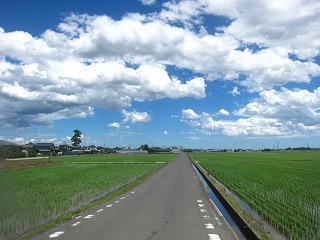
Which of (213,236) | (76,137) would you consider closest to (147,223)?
(213,236)

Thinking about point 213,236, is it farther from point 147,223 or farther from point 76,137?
point 76,137

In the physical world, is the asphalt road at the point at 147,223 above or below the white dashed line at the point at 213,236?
above

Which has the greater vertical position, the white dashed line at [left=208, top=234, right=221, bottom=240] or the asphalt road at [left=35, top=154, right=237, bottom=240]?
the asphalt road at [left=35, top=154, right=237, bottom=240]

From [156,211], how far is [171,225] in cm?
268

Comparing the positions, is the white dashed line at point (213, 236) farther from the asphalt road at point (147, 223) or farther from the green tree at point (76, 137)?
the green tree at point (76, 137)

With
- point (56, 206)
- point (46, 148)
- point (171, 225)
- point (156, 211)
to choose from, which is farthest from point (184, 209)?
point (46, 148)

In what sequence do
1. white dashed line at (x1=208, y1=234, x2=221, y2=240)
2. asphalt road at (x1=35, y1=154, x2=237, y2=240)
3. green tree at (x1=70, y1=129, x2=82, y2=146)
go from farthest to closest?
green tree at (x1=70, y1=129, x2=82, y2=146) < asphalt road at (x1=35, y1=154, x2=237, y2=240) < white dashed line at (x1=208, y1=234, x2=221, y2=240)

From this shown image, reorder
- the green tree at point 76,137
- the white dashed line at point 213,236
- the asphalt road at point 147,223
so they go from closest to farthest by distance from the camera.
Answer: the white dashed line at point 213,236 < the asphalt road at point 147,223 < the green tree at point 76,137

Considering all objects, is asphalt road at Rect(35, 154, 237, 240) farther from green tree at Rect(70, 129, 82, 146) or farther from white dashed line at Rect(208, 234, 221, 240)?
green tree at Rect(70, 129, 82, 146)

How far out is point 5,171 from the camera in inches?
376

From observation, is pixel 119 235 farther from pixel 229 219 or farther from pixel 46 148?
pixel 46 148

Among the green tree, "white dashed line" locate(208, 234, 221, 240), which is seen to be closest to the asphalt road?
"white dashed line" locate(208, 234, 221, 240)

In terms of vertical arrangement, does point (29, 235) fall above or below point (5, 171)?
below

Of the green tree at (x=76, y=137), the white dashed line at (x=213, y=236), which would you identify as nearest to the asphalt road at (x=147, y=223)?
the white dashed line at (x=213, y=236)
